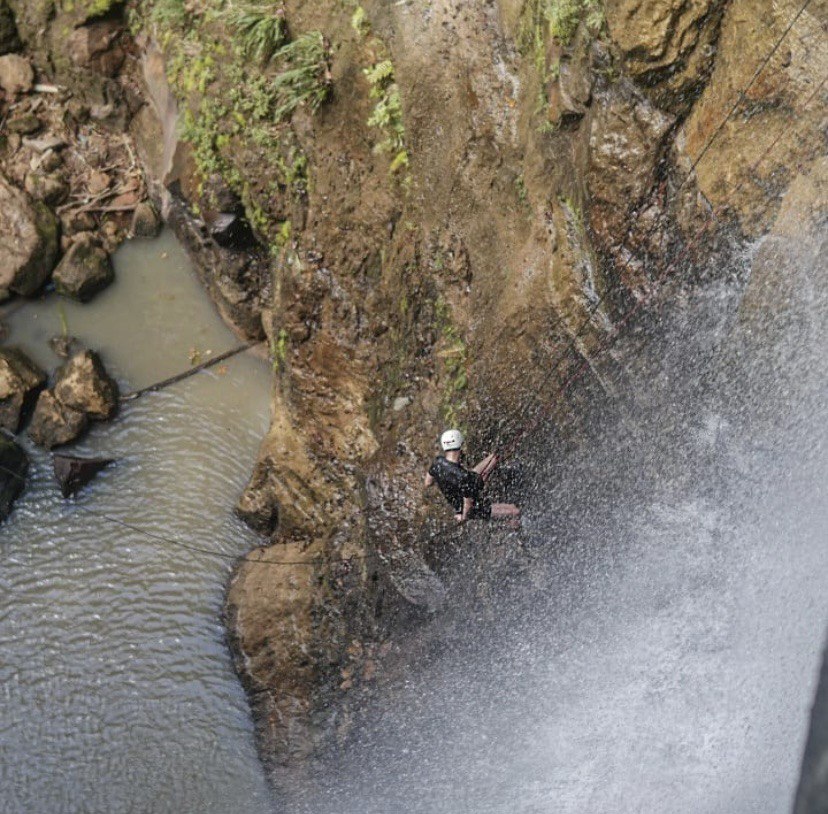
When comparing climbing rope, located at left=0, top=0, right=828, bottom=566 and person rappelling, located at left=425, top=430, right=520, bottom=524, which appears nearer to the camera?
climbing rope, located at left=0, top=0, right=828, bottom=566

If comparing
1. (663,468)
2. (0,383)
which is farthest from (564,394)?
(0,383)

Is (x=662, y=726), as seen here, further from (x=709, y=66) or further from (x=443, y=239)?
(x=709, y=66)

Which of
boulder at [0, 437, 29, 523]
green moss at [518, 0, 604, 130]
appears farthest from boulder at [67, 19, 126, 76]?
green moss at [518, 0, 604, 130]

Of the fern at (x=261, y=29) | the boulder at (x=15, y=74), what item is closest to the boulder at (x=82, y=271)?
the boulder at (x=15, y=74)

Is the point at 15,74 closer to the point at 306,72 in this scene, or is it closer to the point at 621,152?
the point at 306,72

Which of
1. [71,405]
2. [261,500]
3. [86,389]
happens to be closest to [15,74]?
[86,389]

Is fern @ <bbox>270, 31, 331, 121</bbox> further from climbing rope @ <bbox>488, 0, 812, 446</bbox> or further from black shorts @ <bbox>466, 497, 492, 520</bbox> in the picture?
black shorts @ <bbox>466, 497, 492, 520</bbox>

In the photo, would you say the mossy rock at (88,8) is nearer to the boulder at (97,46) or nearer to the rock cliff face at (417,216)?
the boulder at (97,46)
